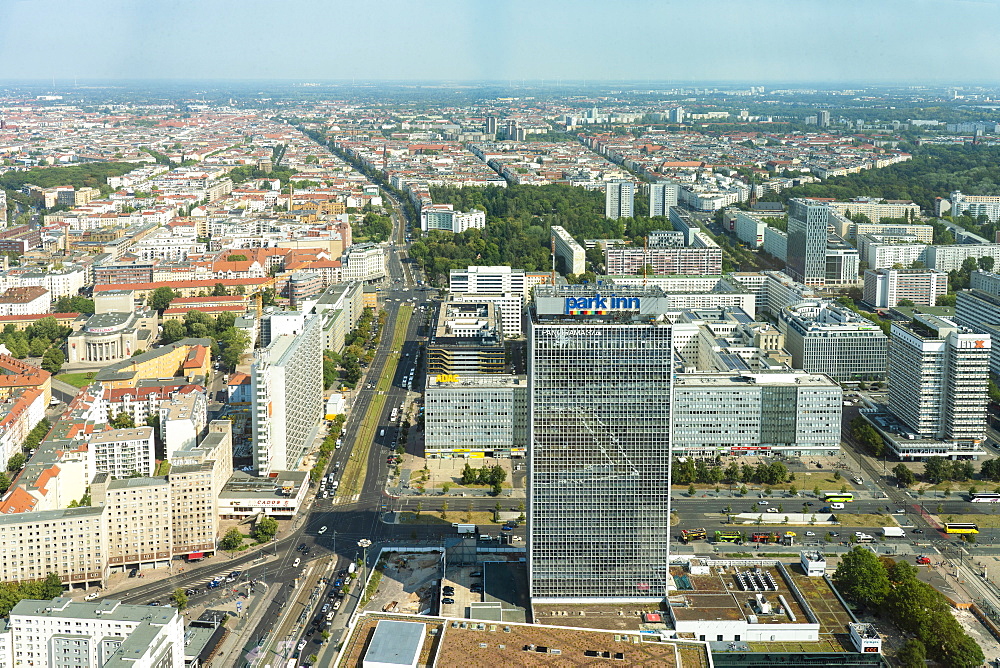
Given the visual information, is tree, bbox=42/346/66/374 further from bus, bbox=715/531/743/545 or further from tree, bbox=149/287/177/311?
bus, bbox=715/531/743/545

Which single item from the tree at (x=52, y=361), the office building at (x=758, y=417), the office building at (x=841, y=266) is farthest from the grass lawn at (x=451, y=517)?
the office building at (x=841, y=266)

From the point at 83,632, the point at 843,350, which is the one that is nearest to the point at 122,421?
the point at 83,632

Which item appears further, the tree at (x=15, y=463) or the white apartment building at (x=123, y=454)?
the tree at (x=15, y=463)

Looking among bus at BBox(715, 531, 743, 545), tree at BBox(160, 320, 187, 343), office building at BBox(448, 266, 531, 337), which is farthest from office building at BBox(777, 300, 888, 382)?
tree at BBox(160, 320, 187, 343)

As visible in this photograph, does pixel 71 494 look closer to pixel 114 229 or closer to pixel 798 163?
pixel 114 229

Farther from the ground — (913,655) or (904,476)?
(904,476)

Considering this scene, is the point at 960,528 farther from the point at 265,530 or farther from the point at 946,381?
the point at 265,530

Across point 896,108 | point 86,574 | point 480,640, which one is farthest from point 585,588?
point 896,108

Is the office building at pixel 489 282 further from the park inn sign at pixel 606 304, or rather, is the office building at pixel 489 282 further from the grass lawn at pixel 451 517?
the park inn sign at pixel 606 304
